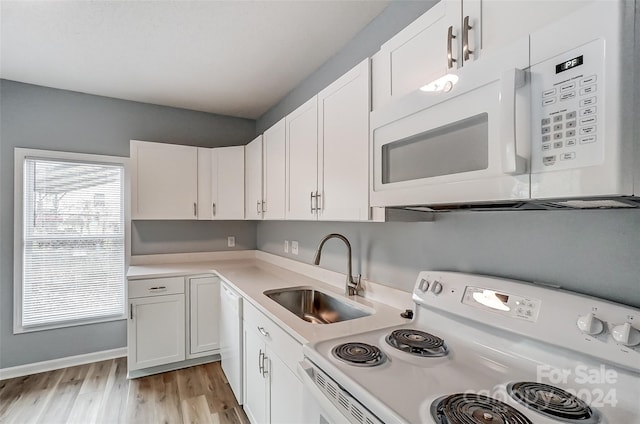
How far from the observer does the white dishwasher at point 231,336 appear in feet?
7.16

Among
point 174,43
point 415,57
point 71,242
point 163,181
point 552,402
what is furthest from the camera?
point 163,181

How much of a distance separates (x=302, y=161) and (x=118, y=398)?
2.28 m

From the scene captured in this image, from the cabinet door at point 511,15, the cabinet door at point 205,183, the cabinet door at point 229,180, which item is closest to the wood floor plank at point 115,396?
the cabinet door at point 205,183

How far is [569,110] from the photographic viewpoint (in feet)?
2.19

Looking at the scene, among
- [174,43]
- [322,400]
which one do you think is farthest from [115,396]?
[174,43]

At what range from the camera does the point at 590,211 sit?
0.95m

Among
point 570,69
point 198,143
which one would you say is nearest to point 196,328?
point 198,143

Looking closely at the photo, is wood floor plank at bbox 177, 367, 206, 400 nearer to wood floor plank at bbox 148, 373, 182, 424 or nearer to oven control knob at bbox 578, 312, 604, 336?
wood floor plank at bbox 148, 373, 182, 424

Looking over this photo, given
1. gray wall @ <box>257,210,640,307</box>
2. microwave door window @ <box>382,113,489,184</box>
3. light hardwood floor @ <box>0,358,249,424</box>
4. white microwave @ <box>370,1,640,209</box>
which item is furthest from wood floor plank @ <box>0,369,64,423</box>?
white microwave @ <box>370,1,640,209</box>

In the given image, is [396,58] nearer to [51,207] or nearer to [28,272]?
[51,207]

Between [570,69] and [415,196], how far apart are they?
504 millimetres

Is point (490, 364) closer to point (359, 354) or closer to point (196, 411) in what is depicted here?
point (359, 354)

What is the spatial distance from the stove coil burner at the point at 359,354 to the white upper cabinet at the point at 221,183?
91.7 inches

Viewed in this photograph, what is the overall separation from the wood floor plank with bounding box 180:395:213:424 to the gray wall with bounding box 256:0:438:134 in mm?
2582
